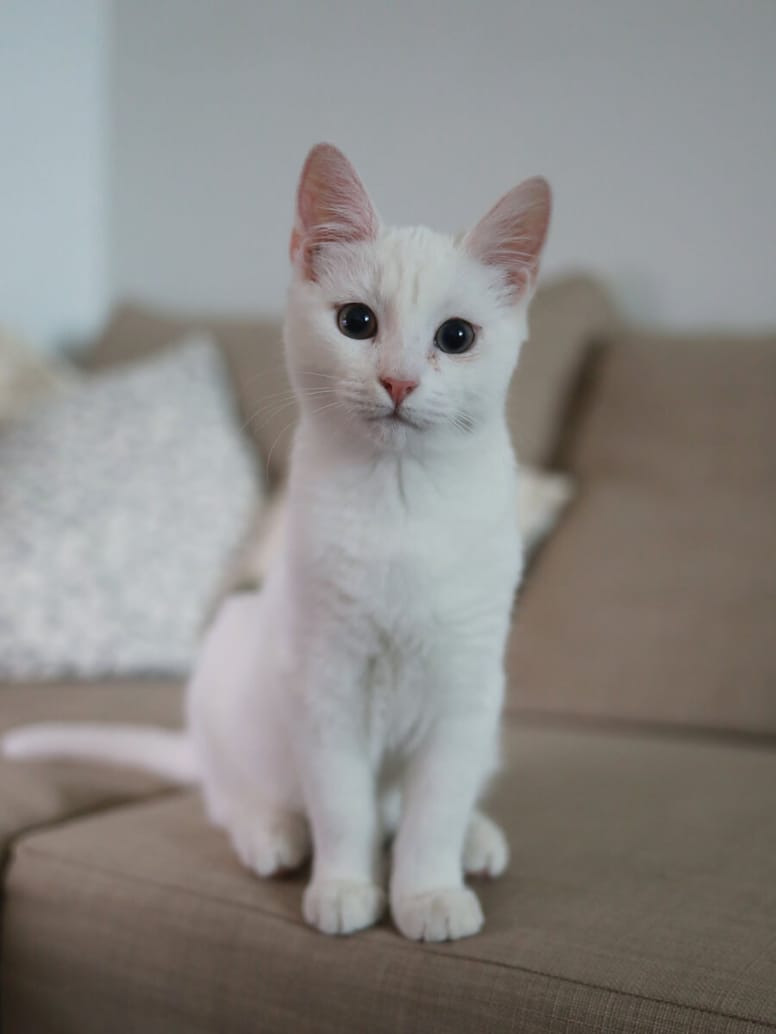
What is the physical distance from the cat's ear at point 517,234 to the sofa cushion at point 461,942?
545mm

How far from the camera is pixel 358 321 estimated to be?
91 centimetres

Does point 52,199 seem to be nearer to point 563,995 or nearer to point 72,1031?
point 72,1031

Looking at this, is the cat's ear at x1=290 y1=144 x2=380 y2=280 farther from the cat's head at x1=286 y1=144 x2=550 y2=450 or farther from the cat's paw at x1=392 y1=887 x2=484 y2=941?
the cat's paw at x1=392 y1=887 x2=484 y2=941

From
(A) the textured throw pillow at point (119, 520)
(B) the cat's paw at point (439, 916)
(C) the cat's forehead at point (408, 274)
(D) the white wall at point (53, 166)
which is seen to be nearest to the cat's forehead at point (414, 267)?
(C) the cat's forehead at point (408, 274)

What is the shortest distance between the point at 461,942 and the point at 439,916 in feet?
0.09

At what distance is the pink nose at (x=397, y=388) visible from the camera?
0.86 metres

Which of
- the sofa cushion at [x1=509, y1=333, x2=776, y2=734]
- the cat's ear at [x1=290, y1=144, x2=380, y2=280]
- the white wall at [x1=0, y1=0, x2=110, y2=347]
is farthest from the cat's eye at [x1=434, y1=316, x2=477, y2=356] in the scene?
the white wall at [x1=0, y1=0, x2=110, y2=347]

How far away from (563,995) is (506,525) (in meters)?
0.39

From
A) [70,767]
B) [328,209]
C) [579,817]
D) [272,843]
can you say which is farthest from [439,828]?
[70,767]

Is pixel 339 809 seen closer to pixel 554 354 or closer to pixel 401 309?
pixel 401 309

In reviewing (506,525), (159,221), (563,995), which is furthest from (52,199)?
(563,995)

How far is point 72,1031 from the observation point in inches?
42.4

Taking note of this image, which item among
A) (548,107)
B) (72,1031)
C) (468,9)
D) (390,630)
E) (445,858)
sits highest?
(468,9)

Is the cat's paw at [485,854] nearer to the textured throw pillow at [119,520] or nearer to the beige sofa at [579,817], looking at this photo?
the beige sofa at [579,817]
